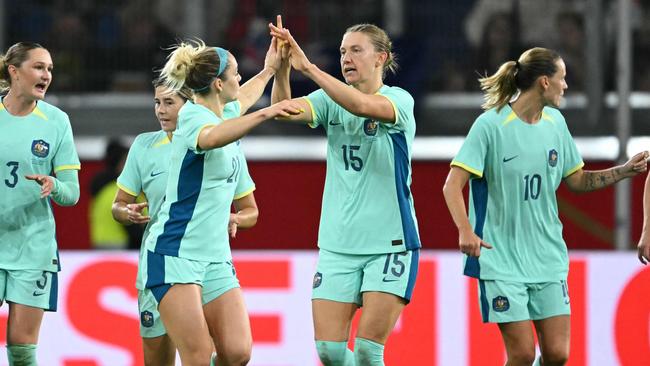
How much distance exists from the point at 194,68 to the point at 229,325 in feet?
4.10

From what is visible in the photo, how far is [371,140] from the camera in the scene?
6.90 m

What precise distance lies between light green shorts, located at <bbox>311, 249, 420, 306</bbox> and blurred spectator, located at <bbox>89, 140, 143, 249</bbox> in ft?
13.8

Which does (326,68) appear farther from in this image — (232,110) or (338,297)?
(338,297)

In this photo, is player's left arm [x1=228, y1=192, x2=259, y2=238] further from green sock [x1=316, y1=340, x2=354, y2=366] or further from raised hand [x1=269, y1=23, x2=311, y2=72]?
raised hand [x1=269, y1=23, x2=311, y2=72]

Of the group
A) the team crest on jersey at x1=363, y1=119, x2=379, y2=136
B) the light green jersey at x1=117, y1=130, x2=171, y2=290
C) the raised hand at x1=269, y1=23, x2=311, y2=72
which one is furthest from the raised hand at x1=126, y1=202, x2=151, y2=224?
the team crest on jersey at x1=363, y1=119, x2=379, y2=136

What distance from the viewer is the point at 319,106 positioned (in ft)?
23.0

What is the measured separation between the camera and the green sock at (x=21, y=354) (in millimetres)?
7211

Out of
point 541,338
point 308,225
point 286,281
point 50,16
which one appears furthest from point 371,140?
point 50,16

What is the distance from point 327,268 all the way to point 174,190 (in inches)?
36.0

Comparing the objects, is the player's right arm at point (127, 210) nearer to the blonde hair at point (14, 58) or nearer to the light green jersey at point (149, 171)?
the light green jersey at point (149, 171)

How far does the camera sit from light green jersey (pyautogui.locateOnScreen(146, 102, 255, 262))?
653 cm

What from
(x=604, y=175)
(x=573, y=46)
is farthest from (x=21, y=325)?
(x=573, y=46)

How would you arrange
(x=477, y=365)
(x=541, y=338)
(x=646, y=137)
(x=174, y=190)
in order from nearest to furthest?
(x=174, y=190)
(x=541, y=338)
(x=477, y=365)
(x=646, y=137)

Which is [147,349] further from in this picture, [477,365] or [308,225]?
[308,225]
